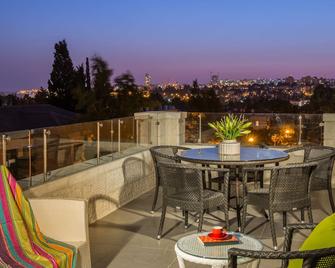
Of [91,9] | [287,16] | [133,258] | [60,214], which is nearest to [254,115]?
[133,258]

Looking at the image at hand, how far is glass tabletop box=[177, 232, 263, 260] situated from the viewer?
10.4 ft

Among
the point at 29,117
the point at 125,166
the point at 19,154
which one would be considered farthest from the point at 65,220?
the point at 29,117

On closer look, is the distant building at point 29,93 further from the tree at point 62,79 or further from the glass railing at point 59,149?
the glass railing at point 59,149

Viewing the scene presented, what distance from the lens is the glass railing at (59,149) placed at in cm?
482

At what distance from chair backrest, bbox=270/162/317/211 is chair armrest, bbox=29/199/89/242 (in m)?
2.00

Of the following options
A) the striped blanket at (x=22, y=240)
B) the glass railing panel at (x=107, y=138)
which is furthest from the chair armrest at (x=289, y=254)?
the glass railing panel at (x=107, y=138)

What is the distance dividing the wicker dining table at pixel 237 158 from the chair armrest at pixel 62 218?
209 centimetres

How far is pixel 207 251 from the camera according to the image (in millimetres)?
3244

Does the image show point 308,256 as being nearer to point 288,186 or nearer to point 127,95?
point 288,186

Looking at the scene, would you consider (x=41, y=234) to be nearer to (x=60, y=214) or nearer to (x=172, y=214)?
(x=60, y=214)

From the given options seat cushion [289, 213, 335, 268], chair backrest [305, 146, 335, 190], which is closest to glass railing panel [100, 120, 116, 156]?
chair backrest [305, 146, 335, 190]

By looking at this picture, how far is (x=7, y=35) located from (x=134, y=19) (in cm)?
1664

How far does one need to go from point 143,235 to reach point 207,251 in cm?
229

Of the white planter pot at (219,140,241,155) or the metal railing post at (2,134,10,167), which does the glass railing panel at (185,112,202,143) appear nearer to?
the white planter pot at (219,140,241,155)
